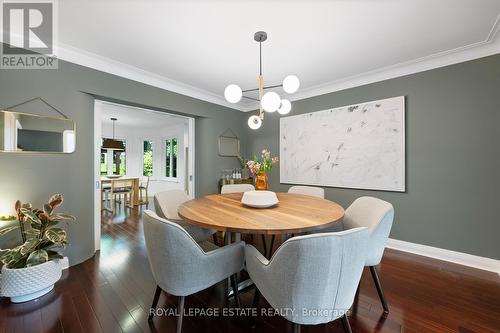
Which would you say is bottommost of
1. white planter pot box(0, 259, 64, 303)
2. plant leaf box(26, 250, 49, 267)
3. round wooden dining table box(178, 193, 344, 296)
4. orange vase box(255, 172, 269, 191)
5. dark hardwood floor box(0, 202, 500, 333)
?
dark hardwood floor box(0, 202, 500, 333)

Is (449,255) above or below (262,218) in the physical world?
below

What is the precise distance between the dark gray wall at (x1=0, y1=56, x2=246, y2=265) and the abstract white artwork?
91.0 inches

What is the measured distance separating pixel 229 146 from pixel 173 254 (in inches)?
127

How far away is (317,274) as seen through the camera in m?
0.95

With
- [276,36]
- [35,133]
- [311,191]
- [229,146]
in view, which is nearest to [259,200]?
[311,191]

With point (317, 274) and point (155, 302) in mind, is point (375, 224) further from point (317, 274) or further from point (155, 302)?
point (155, 302)

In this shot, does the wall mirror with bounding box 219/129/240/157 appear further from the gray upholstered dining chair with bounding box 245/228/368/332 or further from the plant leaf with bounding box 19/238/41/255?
the gray upholstered dining chair with bounding box 245/228/368/332

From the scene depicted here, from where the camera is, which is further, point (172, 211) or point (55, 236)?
point (172, 211)

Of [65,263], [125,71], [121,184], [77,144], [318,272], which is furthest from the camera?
[121,184]

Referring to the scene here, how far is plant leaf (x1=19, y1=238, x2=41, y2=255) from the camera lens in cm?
175

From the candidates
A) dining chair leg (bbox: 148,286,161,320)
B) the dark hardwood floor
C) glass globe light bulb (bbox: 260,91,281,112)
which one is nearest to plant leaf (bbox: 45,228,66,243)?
the dark hardwood floor

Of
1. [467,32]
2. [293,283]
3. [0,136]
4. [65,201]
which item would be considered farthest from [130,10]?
[467,32]

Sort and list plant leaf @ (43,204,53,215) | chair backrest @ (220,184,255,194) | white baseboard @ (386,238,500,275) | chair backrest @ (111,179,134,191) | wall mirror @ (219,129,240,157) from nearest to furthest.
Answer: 1. plant leaf @ (43,204,53,215)
2. white baseboard @ (386,238,500,275)
3. chair backrest @ (220,184,255,194)
4. wall mirror @ (219,129,240,157)
5. chair backrest @ (111,179,134,191)

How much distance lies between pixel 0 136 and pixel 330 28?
10.7 feet
